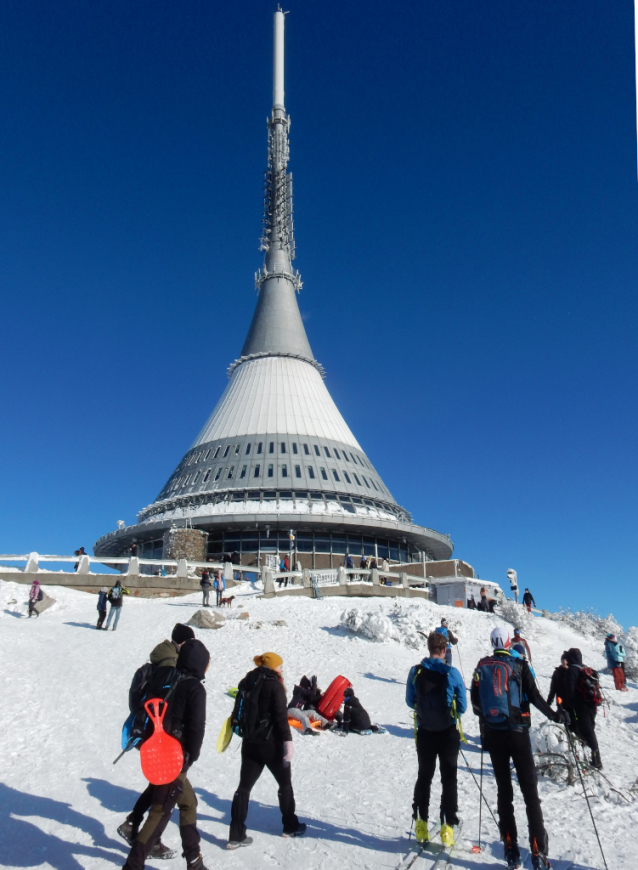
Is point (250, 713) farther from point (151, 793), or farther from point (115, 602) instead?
point (115, 602)

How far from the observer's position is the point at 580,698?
8516mm

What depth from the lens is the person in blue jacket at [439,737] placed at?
223 inches

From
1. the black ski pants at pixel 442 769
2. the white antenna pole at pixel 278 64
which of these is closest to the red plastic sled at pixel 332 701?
the black ski pants at pixel 442 769

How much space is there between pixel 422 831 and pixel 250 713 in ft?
6.24

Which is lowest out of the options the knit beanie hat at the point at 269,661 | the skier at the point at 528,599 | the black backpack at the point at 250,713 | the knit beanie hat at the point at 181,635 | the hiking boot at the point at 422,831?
the hiking boot at the point at 422,831

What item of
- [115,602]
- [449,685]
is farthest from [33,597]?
[449,685]

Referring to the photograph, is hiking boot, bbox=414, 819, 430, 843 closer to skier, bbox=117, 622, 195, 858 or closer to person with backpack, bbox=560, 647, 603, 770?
skier, bbox=117, 622, 195, 858

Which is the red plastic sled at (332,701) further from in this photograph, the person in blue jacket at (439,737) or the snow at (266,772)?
the person in blue jacket at (439,737)

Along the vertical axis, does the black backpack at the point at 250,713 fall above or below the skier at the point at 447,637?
below

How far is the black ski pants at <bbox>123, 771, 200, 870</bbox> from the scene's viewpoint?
4910mm

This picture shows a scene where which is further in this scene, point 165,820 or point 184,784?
point 184,784

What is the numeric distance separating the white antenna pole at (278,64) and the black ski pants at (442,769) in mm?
76773

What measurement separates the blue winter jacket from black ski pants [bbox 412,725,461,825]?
0.19 meters

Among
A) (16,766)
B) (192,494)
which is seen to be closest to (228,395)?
(192,494)
